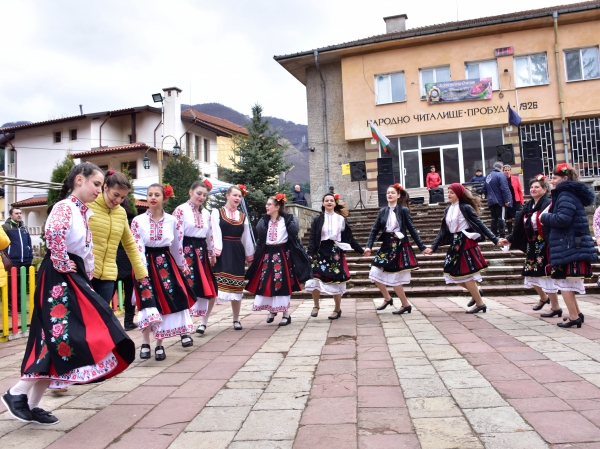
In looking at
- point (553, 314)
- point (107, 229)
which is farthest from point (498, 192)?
point (107, 229)

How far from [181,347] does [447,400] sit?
3.46m

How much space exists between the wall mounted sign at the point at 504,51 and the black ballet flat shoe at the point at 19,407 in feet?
75.7

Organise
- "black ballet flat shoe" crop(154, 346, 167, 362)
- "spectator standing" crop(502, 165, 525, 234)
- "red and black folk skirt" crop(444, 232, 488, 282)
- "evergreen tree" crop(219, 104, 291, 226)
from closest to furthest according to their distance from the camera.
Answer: "black ballet flat shoe" crop(154, 346, 167, 362)
"red and black folk skirt" crop(444, 232, 488, 282)
"spectator standing" crop(502, 165, 525, 234)
"evergreen tree" crop(219, 104, 291, 226)

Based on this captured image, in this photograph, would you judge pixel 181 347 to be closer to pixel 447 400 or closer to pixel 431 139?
pixel 447 400

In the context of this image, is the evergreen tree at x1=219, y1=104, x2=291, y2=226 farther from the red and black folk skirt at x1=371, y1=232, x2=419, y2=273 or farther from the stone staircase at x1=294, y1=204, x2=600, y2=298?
the red and black folk skirt at x1=371, y1=232, x2=419, y2=273

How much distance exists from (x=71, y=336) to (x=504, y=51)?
22928 mm

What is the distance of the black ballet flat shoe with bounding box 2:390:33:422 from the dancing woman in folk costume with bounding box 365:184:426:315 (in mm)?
5535

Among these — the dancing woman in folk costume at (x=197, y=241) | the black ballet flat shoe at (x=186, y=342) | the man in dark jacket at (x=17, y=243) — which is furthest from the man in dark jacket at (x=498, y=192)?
the man in dark jacket at (x=17, y=243)

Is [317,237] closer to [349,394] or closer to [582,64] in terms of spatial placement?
[349,394]

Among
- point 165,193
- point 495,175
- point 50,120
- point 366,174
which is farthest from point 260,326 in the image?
point 50,120

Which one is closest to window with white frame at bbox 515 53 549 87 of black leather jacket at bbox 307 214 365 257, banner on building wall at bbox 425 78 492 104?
banner on building wall at bbox 425 78 492 104

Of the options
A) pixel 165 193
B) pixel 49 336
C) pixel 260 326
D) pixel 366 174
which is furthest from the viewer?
A: pixel 366 174

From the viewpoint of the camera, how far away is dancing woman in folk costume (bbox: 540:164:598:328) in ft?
20.1

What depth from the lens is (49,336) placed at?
3.45m
